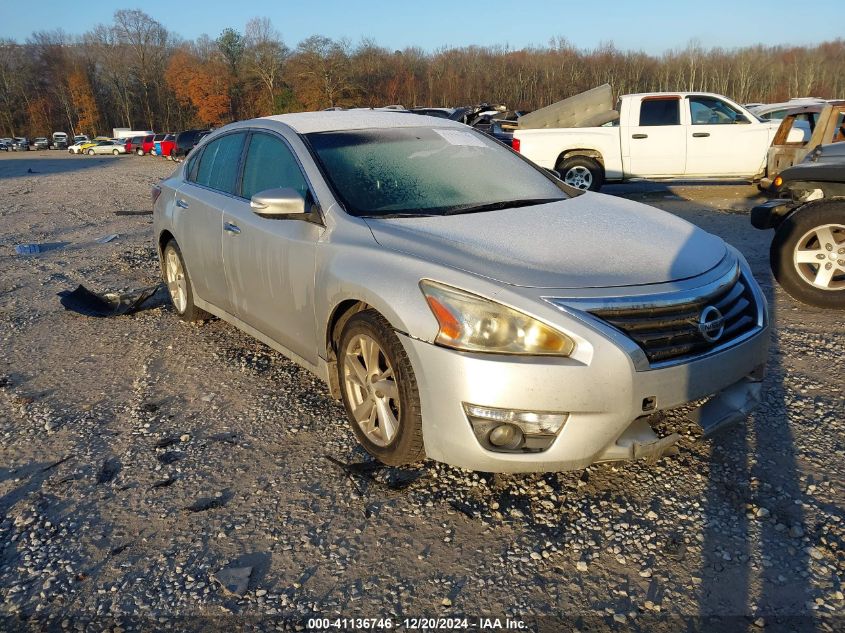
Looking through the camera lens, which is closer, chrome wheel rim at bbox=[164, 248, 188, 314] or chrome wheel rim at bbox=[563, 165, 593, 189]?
chrome wheel rim at bbox=[164, 248, 188, 314]

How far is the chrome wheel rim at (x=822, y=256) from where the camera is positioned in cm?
532

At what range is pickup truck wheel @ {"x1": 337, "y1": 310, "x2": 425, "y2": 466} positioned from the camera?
9.41 feet

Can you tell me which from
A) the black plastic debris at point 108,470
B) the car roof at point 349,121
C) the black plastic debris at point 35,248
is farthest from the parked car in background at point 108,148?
the black plastic debris at point 108,470

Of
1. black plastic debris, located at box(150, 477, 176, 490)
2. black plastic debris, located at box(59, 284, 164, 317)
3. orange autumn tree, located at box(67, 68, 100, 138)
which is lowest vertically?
black plastic debris, located at box(150, 477, 176, 490)

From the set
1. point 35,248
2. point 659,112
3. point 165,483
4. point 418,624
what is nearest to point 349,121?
point 165,483

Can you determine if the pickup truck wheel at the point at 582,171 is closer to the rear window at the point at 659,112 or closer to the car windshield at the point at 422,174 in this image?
the rear window at the point at 659,112

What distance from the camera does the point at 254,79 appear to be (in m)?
77.8

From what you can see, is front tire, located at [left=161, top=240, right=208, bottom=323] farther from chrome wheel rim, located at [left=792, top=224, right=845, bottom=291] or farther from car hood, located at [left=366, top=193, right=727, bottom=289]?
chrome wheel rim, located at [left=792, top=224, right=845, bottom=291]

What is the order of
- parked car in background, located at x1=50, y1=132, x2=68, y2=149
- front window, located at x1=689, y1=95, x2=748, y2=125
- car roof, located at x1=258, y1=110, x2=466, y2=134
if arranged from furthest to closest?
parked car in background, located at x1=50, y1=132, x2=68, y2=149 < front window, located at x1=689, y1=95, x2=748, y2=125 < car roof, located at x1=258, y1=110, x2=466, y2=134

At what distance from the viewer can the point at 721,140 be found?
40.1 ft

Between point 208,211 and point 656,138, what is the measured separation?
32.8ft

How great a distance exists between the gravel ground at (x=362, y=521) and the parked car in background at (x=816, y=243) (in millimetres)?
1230

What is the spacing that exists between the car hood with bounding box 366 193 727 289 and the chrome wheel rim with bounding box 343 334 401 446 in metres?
0.49

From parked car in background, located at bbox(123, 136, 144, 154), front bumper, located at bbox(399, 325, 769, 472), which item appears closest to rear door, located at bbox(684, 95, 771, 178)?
front bumper, located at bbox(399, 325, 769, 472)
